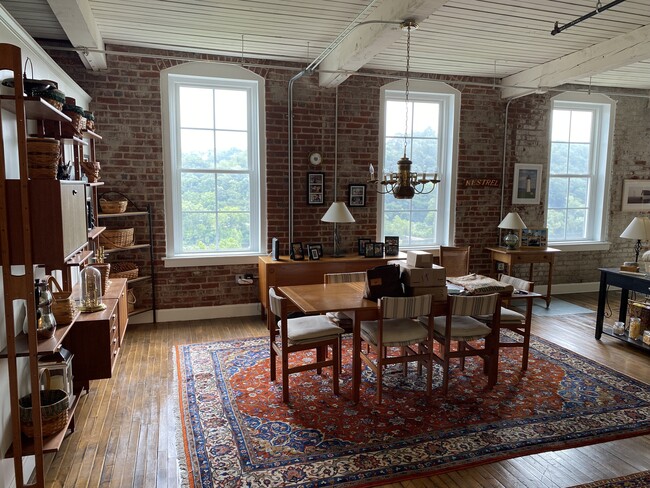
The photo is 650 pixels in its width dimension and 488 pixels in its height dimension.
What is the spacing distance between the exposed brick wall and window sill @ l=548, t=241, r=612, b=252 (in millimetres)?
152

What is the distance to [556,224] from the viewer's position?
747 cm

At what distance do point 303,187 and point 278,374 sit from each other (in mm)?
2694

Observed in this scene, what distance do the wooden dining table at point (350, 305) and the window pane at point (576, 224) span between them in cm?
409

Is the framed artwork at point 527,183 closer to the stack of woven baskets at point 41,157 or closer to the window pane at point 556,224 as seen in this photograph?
the window pane at point 556,224

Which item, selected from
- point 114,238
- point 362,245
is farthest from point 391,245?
point 114,238

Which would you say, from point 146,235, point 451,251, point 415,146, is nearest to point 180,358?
point 146,235

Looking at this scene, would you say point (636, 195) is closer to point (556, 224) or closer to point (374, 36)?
point (556, 224)

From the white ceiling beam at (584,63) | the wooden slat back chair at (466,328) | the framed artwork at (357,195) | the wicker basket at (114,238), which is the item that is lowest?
the wooden slat back chair at (466,328)

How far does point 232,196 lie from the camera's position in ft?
19.6

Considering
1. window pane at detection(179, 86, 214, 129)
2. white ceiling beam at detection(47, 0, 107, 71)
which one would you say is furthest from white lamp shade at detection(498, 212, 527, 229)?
white ceiling beam at detection(47, 0, 107, 71)

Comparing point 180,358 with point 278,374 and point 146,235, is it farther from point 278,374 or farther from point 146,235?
point 146,235

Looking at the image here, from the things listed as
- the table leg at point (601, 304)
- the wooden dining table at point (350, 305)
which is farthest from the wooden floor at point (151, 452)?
the wooden dining table at point (350, 305)

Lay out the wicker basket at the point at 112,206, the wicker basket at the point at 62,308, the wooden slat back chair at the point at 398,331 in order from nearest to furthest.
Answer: the wicker basket at the point at 62,308
the wooden slat back chair at the point at 398,331
the wicker basket at the point at 112,206

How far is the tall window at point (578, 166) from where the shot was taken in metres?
7.27
